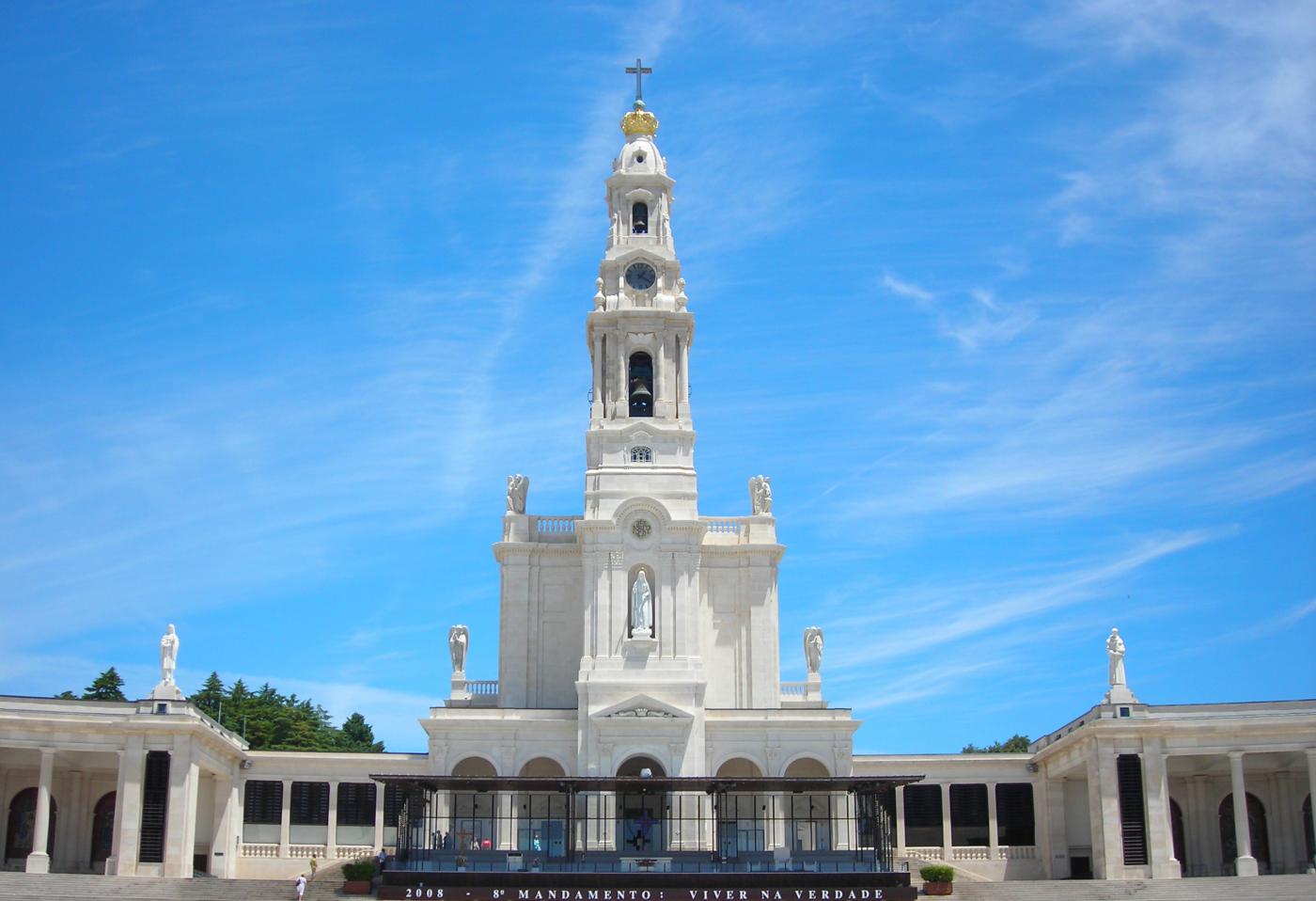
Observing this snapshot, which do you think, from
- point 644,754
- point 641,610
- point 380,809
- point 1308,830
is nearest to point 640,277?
point 641,610

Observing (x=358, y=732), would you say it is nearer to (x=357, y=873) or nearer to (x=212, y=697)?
(x=212, y=697)

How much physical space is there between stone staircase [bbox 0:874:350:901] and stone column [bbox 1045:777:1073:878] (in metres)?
31.0

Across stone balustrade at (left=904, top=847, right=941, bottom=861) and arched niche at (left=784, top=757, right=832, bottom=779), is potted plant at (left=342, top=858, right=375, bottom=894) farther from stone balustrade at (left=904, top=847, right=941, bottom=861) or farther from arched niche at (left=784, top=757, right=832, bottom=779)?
stone balustrade at (left=904, top=847, right=941, bottom=861)

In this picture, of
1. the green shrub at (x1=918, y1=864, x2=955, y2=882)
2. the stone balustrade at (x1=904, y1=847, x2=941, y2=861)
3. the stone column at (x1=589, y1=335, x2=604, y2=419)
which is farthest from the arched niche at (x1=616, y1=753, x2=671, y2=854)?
the stone column at (x1=589, y1=335, x2=604, y2=419)

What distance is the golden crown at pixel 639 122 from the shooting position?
8200 cm

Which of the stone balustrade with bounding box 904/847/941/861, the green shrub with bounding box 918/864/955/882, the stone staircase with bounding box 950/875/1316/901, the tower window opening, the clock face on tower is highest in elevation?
the clock face on tower

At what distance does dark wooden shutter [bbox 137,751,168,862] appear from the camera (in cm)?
6281

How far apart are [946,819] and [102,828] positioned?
3659 cm

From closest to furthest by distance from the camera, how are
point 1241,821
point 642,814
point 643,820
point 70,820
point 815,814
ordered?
point 1241,821
point 643,820
point 642,814
point 815,814
point 70,820

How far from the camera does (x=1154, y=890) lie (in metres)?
58.8

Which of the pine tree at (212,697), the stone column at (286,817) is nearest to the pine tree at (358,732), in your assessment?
the pine tree at (212,697)

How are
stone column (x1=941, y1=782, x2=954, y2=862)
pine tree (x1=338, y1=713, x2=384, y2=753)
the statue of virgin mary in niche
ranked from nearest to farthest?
the statue of virgin mary in niche, stone column (x1=941, y1=782, x2=954, y2=862), pine tree (x1=338, y1=713, x2=384, y2=753)

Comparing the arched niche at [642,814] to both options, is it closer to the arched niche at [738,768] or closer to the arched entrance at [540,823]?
the arched entrance at [540,823]

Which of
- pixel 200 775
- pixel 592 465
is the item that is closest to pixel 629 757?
pixel 592 465
